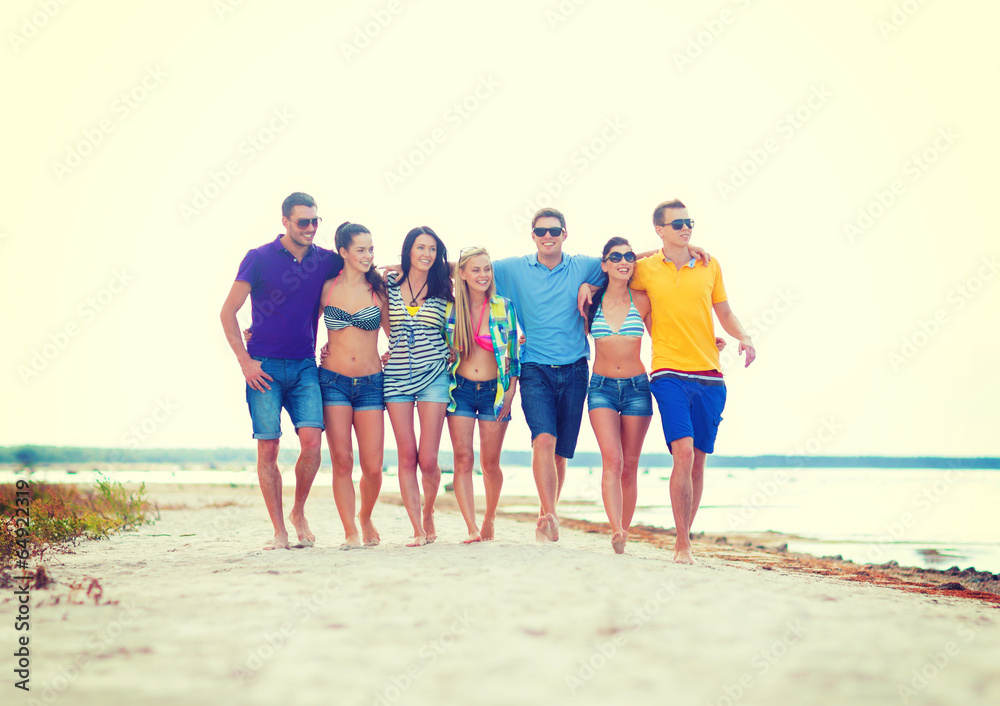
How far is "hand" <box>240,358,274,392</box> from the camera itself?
6035 mm

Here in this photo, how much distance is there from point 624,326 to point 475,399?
1.38 metres

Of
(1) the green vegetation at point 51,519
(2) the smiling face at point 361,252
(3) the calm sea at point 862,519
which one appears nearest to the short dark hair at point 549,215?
(2) the smiling face at point 361,252

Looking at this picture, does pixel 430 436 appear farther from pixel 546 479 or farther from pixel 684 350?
pixel 684 350

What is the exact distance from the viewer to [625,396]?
20.1 feet

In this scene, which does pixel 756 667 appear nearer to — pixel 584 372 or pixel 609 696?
pixel 609 696

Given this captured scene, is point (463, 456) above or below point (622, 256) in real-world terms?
below

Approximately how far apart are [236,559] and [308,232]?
2.64 meters

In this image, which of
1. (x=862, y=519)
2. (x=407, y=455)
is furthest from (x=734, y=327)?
(x=862, y=519)

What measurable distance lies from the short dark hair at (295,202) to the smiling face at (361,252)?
47 cm

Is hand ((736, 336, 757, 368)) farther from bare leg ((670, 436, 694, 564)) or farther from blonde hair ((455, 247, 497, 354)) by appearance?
blonde hair ((455, 247, 497, 354))


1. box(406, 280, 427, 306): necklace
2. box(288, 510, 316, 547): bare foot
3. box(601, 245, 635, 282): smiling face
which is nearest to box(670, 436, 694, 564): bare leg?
box(601, 245, 635, 282): smiling face

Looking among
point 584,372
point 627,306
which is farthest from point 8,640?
point 627,306

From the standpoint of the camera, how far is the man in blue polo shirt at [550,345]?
245 inches

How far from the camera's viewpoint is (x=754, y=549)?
1087cm
